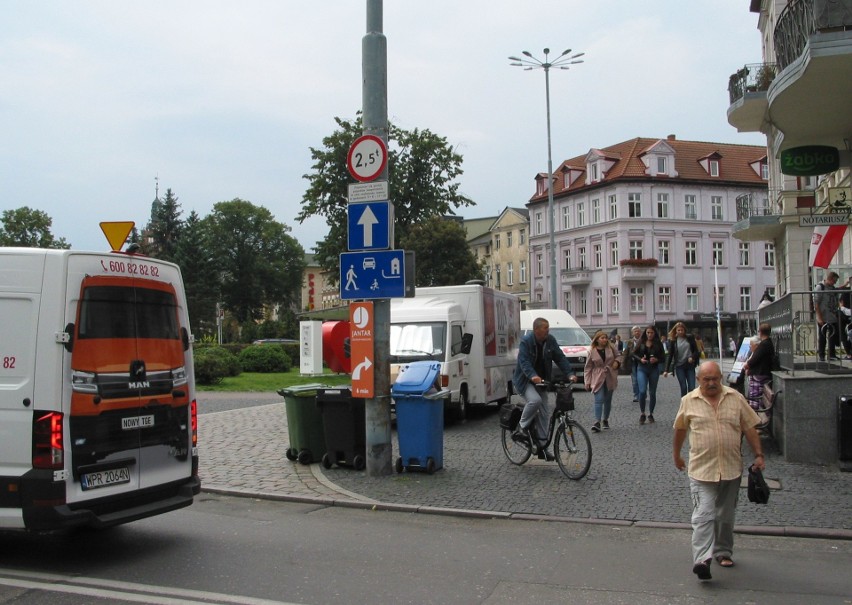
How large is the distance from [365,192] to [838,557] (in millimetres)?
6549

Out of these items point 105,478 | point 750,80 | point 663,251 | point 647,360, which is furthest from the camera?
point 663,251

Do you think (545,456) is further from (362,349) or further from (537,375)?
(362,349)

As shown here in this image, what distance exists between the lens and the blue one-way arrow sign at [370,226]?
425 inches

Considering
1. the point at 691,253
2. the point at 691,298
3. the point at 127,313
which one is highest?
the point at 691,253

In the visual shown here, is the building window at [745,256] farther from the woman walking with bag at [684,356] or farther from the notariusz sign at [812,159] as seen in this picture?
the woman walking with bag at [684,356]

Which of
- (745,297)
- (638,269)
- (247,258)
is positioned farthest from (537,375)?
(247,258)

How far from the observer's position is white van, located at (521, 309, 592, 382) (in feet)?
87.6

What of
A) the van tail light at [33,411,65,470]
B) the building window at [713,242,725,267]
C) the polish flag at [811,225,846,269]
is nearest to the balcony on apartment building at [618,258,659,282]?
the building window at [713,242,725,267]

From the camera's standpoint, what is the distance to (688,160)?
71562mm

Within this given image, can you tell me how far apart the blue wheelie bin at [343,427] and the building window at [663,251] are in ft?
203

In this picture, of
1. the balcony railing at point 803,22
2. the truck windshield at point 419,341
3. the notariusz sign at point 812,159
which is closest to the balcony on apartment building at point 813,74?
the balcony railing at point 803,22

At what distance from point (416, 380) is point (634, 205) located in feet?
201

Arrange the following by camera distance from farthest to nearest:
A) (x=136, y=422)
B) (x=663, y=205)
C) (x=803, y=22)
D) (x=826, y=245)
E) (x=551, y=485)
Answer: (x=663, y=205)
(x=826, y=245)
(x=803, y=22)
(x=551, y=485)
(x=136, y=422)

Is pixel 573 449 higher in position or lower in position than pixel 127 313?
lower
